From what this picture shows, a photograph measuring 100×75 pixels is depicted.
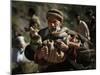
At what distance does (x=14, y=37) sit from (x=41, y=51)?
29 cm

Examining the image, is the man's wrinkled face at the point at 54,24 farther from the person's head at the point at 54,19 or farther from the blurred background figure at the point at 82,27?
the blurred background figure at the point at 82,27

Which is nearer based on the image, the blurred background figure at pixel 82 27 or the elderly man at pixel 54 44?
the elderly man at pixel 54 44

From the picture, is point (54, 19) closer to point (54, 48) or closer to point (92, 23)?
point (54, 48)

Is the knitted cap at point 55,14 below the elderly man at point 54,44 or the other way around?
the other way around

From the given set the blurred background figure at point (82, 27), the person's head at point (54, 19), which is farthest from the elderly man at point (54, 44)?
the blurred background figure at point (82, 27)

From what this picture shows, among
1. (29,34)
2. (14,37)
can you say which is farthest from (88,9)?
(14,37)

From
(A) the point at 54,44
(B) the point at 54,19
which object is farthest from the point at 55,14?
(A) the point at 54,44

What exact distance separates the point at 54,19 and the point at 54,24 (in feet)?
0.16

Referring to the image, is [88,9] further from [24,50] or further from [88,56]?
[24,50]

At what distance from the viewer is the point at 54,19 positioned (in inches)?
74.6

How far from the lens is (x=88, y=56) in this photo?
201 cm

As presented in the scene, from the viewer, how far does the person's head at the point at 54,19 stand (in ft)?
6.16

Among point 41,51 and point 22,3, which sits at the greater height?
point 22,3

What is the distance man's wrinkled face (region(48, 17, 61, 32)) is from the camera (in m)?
1.88
